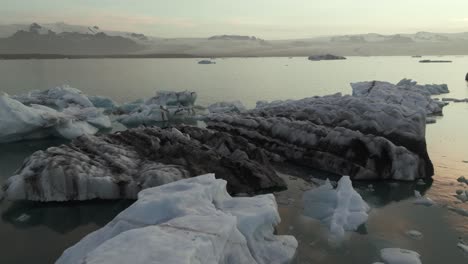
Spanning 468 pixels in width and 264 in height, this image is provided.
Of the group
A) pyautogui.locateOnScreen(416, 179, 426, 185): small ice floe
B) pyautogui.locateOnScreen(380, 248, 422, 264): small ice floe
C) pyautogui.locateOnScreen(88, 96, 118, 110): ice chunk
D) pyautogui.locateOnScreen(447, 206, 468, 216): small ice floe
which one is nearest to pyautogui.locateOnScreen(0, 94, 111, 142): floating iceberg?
pyautogui.locateOnScreen(88, 96, 118, 110): ice chunk

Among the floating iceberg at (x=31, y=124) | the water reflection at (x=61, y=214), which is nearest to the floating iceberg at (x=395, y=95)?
the floating iceberg at (x=31, y=124)

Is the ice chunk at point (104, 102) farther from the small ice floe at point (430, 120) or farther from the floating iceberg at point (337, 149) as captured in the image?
the small ice floe at point (430, 120)

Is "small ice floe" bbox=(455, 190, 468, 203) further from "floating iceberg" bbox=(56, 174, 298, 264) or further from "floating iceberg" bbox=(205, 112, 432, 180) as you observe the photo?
"floating iceberg" bbox=(56, 174, 298, 264)

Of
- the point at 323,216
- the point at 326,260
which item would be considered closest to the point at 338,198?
the point at 323,216

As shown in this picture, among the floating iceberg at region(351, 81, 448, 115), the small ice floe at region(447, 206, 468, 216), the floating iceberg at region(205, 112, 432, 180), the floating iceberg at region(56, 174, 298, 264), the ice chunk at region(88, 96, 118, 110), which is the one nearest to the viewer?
the floating iceberg at region(56, 174, 298, 264)

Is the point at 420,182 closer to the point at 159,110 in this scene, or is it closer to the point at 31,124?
the point at 31,124

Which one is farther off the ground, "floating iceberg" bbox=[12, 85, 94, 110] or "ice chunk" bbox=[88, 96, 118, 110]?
"floating iceberg" bbox=[12, 85, 94, 110]

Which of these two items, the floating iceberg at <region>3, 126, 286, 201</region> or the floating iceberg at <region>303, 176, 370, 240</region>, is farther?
the floating iceberg at <region>3, 126, 286, 201</region>
